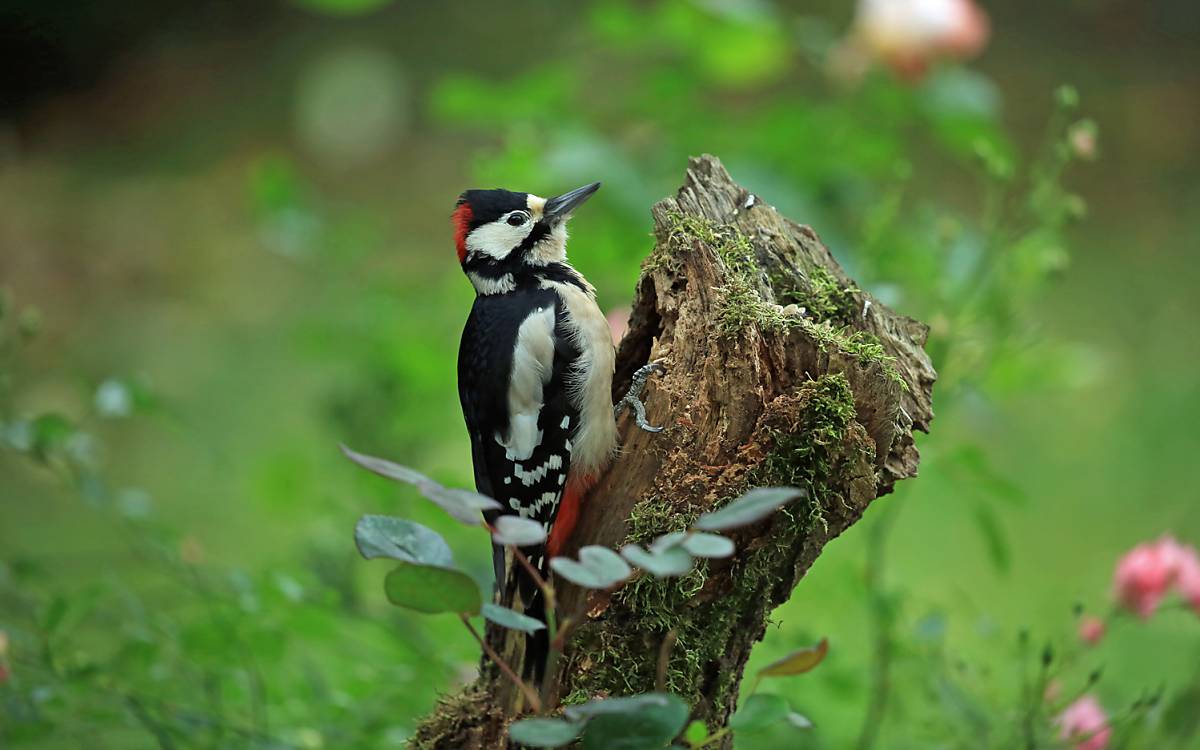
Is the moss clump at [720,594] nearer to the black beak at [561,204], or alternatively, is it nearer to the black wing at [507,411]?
the black wing at [507,411]

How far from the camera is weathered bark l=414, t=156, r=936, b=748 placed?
1055mm

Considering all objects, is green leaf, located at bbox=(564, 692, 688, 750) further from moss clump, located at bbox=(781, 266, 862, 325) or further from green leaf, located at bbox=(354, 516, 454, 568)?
moss clump, located at bbox=(781, 266, 862, 325)

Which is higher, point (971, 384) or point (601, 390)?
Result: point (971, 384)

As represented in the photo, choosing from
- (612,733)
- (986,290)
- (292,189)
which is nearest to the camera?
(612,733)

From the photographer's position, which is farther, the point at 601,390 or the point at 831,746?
the point at 831,746

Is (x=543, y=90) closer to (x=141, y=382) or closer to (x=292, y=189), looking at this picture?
(x=292, y=189)

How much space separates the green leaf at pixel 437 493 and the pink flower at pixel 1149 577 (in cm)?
104

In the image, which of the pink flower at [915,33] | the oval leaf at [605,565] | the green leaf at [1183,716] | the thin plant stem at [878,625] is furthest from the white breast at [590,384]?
the pink flower at [915,33]

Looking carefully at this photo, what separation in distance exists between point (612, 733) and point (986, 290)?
1119 millimetres

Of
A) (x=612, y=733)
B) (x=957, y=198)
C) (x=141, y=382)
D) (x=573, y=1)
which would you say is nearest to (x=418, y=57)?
(x=573, y=1)

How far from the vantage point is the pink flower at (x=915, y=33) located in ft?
6.54

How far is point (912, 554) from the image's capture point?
10.8 ft

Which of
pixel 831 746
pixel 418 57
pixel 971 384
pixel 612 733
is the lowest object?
pixel 612 733

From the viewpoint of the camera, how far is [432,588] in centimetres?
81
